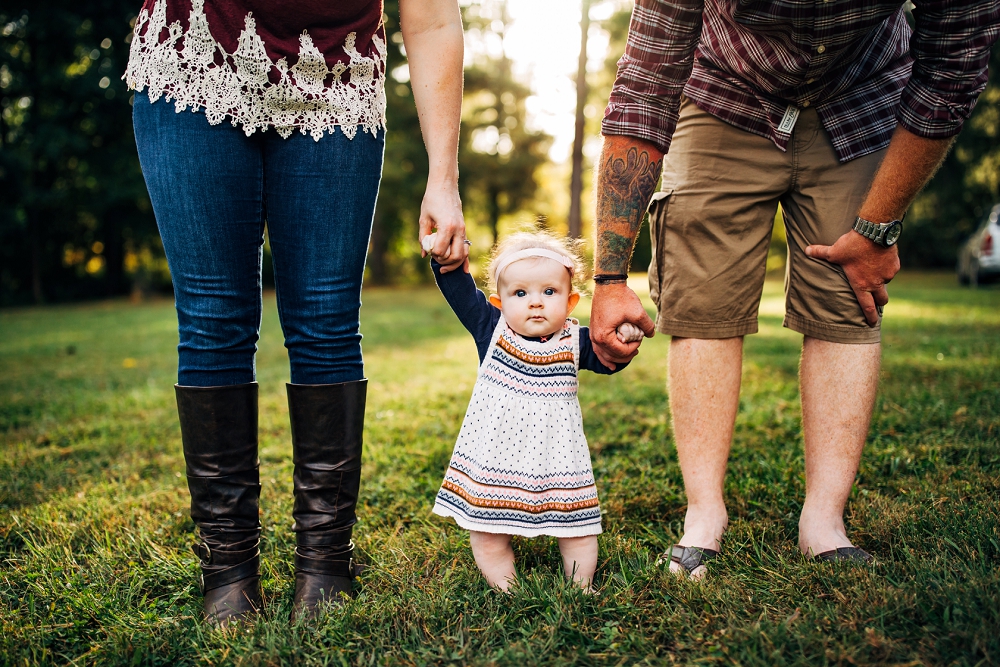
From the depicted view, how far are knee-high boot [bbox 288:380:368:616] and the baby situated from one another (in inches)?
11.1

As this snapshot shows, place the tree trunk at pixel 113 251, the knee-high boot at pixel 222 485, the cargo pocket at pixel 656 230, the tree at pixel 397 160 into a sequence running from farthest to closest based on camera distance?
the tree trunk at pixel 113 251 → the tree at pixel 397 160 → the cargo pocket at pixel 656 230 → the knee-high boot at pixel 222 485

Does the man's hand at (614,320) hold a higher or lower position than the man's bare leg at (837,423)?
higher

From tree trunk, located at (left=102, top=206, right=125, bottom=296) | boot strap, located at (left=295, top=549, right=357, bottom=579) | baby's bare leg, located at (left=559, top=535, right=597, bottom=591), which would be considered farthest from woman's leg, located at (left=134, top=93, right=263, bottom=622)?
tree trunk, located at (left=102, top=206, right=125, bottom=296)

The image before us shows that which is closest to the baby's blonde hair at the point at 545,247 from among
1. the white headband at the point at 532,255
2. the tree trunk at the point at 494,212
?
the white headband at the point at 532,255

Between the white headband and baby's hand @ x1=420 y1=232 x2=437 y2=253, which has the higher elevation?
baby's hand @ x1=420 y1=232 x2=437 y2=253

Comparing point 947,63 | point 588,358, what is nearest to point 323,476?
point 588,358

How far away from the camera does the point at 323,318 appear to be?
1869 millimetres

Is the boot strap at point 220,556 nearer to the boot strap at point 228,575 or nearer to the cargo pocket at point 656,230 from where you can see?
the boot strap at point 228,575

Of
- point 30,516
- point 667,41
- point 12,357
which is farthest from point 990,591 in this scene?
point 12,357

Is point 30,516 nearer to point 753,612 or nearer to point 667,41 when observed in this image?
point 753,612

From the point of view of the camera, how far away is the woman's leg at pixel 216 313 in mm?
1730

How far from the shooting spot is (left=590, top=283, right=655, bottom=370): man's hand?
1860mm

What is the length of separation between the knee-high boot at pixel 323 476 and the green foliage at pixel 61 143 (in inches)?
794

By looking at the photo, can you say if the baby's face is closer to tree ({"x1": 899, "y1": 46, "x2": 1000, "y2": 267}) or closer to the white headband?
the white headband
